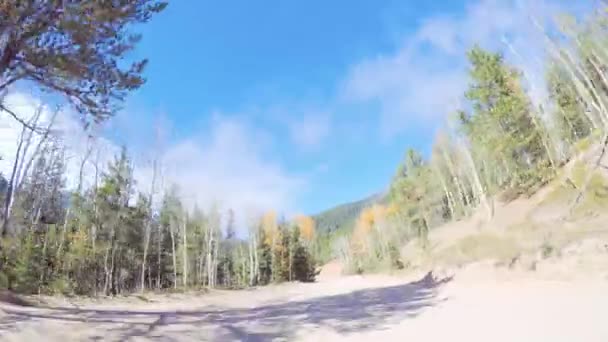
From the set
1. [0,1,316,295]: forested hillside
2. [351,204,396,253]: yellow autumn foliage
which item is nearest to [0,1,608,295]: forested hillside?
[0,1,316,295]: forested hillside

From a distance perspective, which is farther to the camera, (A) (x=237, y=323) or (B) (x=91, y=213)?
(B) (x=91, y=213)

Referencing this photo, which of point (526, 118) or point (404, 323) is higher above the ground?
Answer: point (526, 118)

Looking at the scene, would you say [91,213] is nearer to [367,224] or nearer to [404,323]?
[404,323]

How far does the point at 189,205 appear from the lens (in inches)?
1358

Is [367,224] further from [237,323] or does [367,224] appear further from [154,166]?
[237,323]

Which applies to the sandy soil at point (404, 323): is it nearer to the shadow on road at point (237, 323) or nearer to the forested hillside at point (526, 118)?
the shadow on road at point (237, 323)


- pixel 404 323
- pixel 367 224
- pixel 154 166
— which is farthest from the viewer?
pixel 367 224

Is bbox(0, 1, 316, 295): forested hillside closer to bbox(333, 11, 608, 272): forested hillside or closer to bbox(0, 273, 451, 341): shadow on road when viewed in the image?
bbox(0, 273, 451, 341): shadow on road

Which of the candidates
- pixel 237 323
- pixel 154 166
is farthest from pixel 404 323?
pixel 154 166

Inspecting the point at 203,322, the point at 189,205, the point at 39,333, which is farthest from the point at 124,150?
the point at 39,333

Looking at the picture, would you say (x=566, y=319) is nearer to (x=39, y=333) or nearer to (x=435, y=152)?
A: (x=39, y=333)

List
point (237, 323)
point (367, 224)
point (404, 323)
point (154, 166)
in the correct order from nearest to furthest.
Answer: point (404, 323), point (237, 323), point (154, 166), point (367, 224)

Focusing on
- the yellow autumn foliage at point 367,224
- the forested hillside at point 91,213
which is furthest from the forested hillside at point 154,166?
the yellow autumn foliage at point 367,224

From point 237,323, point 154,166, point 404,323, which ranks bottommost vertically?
point 404,323
